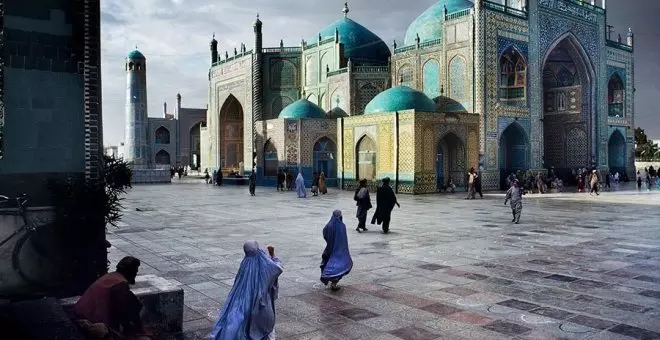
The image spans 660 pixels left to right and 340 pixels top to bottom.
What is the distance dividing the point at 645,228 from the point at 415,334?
9.11 meters

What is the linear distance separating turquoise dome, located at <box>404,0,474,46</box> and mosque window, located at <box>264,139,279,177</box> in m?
10.6

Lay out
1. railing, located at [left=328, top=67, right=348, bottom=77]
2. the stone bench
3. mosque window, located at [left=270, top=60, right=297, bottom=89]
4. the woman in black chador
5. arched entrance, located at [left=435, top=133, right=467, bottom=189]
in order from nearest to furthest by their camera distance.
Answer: the stone bench < the woman in black chador < arched entrance, located at [left=435, top=133, right=467, bottom=189] < railing, located at [left=328, top=67, right=348, bottom=77] < mosque window, located at [left=270, top=60, right=297, bottom=89]

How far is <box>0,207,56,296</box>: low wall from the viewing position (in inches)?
168

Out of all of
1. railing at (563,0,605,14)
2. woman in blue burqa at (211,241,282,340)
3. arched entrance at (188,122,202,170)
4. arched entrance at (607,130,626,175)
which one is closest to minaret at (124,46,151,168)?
arched entrance at (188,122,202,170)

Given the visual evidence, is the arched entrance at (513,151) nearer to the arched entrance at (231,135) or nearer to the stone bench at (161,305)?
the arched entrance at (231,135)

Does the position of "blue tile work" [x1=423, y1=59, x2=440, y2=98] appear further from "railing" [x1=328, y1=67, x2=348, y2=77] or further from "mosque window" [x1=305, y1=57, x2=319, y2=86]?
"mosque window" [x1=305, y1=57, x2=319, y2=86]

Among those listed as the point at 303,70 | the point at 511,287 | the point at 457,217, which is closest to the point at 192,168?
the point at 303,70

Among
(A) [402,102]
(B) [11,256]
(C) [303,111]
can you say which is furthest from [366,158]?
(B) [11,256]

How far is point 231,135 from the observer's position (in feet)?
135

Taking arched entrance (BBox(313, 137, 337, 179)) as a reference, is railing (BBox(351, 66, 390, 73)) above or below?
above

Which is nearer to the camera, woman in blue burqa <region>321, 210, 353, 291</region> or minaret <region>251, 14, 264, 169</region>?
woman in blue burqa <region>321, 210, 353, 291</region>

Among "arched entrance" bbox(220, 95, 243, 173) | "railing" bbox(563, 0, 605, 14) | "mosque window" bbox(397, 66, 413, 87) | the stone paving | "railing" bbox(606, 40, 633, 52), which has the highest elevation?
"railing" bbox(563, 0, 605, 14)

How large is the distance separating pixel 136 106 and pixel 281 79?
10.0 meters

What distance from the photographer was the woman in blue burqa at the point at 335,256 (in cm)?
634
